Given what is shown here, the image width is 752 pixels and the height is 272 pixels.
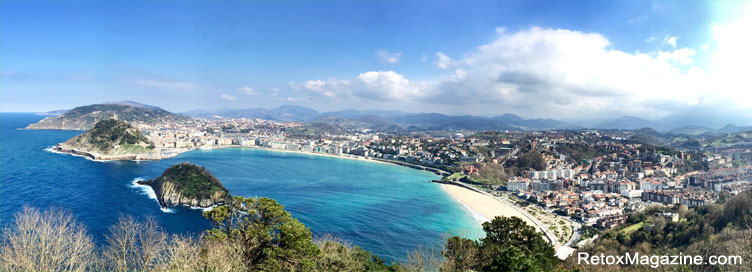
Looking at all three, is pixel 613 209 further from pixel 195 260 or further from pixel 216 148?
pixel 216 148

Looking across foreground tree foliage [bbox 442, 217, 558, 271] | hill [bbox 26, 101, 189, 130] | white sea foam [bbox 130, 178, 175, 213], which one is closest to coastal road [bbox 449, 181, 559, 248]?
foreground tree foliage [bbox 442, 217, 558, 271]

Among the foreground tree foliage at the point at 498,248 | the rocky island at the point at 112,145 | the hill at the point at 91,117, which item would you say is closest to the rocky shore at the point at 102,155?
the rocky island at the point at 112,145

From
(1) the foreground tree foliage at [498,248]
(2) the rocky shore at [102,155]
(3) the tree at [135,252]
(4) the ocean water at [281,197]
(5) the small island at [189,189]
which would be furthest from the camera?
(2) the rocky shore at [102,155]

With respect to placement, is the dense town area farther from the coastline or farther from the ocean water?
the coastline

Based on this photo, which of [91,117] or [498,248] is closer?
[498,248]

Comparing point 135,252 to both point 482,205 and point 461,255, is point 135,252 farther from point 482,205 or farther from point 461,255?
point 482,205

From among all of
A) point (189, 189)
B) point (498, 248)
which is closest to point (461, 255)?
point (498, 248)

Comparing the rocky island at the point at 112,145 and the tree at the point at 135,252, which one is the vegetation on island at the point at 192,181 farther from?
the rocky island at the point at 112,145
